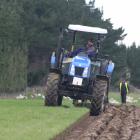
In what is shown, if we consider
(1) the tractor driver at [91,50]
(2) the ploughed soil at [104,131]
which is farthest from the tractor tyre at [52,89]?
(2) the ploughed soil at [104,131]

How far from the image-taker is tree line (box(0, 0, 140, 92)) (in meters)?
54.3

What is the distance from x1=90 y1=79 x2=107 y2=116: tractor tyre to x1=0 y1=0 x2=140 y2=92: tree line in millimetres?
28389

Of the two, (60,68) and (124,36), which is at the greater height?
(124,36)

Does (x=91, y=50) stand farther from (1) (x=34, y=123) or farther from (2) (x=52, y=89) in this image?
(1) (x=34, y=123)

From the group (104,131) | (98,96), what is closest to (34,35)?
(98,96)

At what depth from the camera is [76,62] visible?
2405 centimetres

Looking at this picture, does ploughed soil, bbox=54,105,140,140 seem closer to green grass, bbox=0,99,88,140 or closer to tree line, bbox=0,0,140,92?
green grass, bbox=0,99,88,140

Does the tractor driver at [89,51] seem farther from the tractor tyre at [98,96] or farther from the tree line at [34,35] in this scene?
the tree line at [34,35]

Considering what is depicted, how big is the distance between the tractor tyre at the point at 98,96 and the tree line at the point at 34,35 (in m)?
28.4

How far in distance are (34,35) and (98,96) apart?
47161 millimetres

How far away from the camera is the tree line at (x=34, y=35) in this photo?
5431cm

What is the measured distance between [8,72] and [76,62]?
28.8 metres

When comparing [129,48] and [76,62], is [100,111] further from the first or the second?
[129,48]

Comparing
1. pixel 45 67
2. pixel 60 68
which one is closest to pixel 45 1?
pixel 45 67
